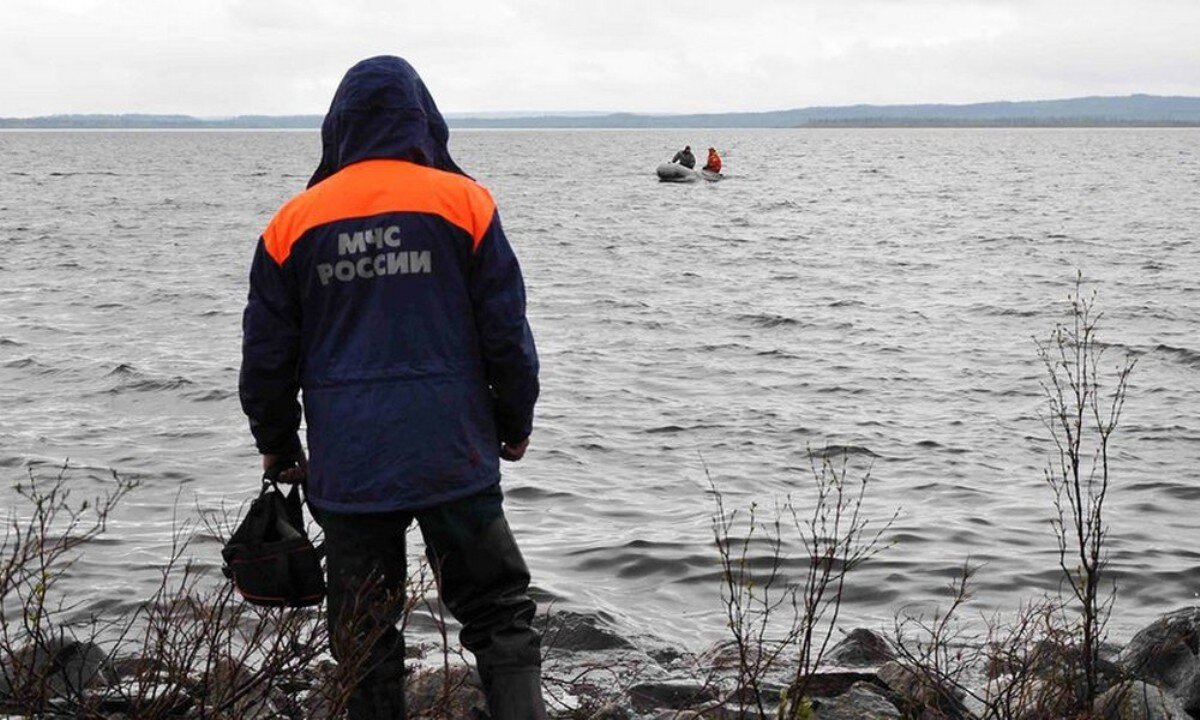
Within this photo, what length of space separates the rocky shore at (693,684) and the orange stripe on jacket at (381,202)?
129 cm

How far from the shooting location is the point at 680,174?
55969 mm

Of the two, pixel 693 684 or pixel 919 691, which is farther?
pixel 693 684

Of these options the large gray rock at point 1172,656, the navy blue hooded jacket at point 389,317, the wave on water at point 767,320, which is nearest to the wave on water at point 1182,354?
the wave on water at point 767,320

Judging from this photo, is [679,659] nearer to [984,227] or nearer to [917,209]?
[984,227]

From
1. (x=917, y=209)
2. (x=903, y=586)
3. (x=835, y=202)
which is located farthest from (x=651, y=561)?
(x=835, y=202)

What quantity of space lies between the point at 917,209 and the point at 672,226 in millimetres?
14866

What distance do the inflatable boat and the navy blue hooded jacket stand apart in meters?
51.7

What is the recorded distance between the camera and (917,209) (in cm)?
5044

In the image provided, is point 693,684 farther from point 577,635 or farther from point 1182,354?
point 1182,354

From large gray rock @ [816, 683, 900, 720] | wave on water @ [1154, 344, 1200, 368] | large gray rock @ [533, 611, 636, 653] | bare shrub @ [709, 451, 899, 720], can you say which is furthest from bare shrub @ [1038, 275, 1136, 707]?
large gray rock @ [533, 611, 636, 653]

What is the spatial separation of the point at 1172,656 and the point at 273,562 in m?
3.83

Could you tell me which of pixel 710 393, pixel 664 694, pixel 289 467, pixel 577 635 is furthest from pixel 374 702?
pixel 710 393

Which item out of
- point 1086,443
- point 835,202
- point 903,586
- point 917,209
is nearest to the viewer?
point 903,586

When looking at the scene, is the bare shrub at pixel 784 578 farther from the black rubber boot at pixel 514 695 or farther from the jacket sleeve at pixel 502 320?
the jacket sleeve at pixel 502 320
